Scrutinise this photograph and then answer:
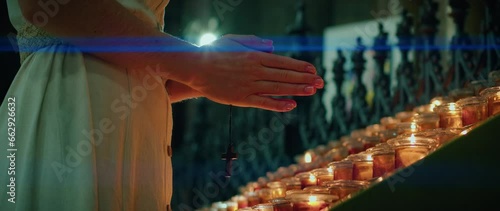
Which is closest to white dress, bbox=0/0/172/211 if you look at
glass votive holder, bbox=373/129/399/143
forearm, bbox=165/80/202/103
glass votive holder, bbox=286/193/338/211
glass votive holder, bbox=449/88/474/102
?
forearm, bbox=165/80/202/103

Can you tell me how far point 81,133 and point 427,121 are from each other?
0.74 metres

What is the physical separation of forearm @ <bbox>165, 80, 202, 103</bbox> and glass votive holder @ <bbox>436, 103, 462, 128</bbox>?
1.64ft

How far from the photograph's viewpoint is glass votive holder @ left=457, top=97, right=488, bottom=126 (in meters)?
1.36

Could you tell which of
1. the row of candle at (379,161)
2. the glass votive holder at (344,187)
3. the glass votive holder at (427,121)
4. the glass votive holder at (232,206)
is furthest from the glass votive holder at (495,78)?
the glass votive holder at (232,206)

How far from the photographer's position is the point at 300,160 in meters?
2.64

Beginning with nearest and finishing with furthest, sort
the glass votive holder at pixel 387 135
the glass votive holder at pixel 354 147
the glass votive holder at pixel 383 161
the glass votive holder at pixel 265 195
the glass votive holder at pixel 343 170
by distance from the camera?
the glass votive holder at pixel 383 161, the glass votive holder at pixel 343 170, the glass votive holder at pixel 265 195, the glass votive holder at pixel 387 135, the glass votive holder at pixel 354 147

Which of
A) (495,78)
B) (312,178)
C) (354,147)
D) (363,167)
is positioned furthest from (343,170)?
(354,147)

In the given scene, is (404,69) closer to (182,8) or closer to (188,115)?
(188,115)

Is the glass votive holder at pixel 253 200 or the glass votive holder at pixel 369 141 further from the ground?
the glass votive holder at pixel 369 141

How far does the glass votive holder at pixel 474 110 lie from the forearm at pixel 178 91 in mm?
532

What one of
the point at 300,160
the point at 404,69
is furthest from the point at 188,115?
the point at 300,160

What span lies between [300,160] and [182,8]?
16.0 ft

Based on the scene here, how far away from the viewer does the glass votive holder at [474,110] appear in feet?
4.45

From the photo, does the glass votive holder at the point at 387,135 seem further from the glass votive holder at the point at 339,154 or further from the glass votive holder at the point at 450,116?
the glass votive holder at the point at 450,116
